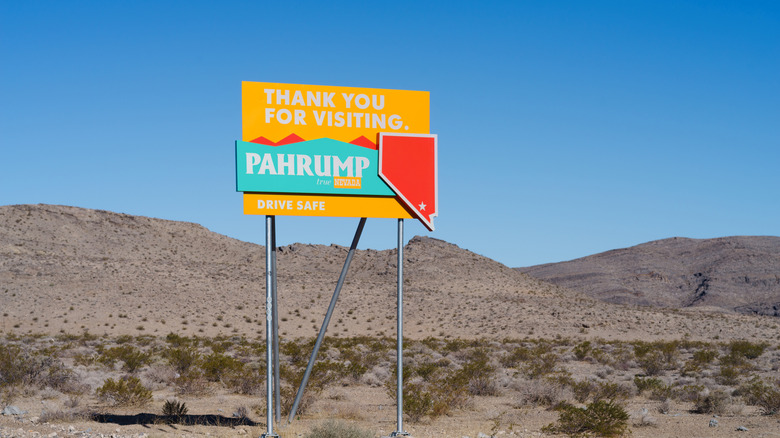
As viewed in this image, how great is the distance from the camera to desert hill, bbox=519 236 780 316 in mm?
99062

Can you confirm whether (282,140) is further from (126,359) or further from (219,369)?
(126,359)

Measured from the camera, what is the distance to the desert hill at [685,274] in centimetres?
9906

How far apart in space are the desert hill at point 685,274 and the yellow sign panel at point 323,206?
89.2 m

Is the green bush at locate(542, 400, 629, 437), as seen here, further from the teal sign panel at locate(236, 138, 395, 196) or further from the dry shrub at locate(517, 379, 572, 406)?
the teal sign panel at locate(236, 138, 395, 196)

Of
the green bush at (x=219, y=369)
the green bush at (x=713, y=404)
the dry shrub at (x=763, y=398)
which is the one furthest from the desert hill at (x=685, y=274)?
the green bush at (x=219, y=369)

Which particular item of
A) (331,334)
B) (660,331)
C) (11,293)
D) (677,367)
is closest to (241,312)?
(331,334)

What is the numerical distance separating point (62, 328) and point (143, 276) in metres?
14.3

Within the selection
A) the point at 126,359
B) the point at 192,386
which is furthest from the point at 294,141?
the point at 126,359

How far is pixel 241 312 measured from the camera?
54688mm

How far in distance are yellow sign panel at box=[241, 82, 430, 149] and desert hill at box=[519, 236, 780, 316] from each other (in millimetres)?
89080

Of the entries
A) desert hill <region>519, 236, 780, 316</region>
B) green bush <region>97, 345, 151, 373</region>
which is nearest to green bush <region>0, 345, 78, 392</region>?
green bush <region>97, 345, 151, 373</region>

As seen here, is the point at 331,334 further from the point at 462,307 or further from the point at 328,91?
the point at 328,91

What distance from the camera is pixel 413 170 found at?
13812 millimetres

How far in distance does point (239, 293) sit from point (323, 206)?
158 feet
